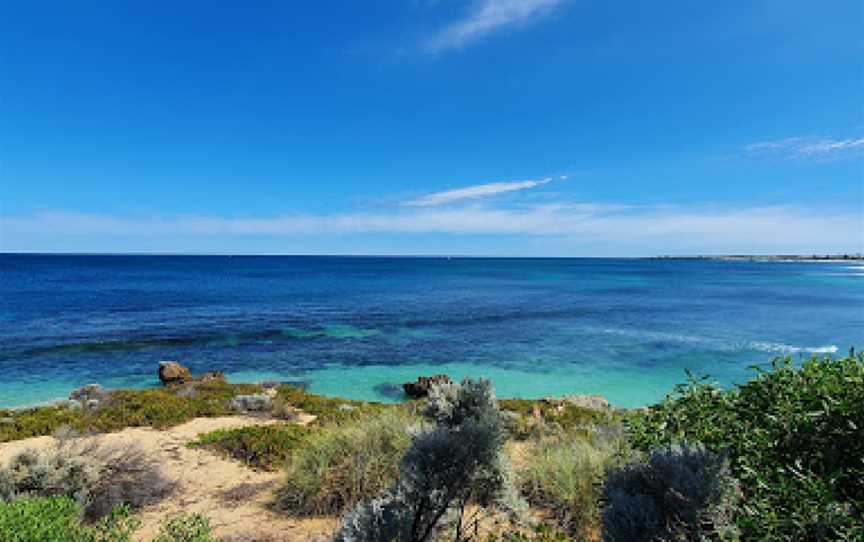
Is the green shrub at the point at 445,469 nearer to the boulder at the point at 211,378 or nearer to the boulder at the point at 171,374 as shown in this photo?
the boulder at the point at 211,378

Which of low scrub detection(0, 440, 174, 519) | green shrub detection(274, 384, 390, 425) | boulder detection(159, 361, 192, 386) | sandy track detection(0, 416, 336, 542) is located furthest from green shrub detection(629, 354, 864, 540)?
boulder detection(159, 361, 192, 386)

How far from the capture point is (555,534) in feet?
17.0

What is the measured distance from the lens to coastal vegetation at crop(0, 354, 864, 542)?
3105 mm

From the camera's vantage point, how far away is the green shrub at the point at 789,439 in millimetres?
2650

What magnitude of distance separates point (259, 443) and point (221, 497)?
1908 millimetres

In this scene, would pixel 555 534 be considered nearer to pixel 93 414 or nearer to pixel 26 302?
pixel 93 414

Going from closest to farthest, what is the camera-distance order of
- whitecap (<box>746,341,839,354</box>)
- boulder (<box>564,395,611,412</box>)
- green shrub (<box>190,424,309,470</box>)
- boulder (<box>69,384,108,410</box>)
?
green shrub (<box>190,424,309,470</box>) → boulder (<box>69,384,108,410</box>) → boulder (<box>564,395,611,412</box>) → whitecap (<box>746,341,839,354</box>)

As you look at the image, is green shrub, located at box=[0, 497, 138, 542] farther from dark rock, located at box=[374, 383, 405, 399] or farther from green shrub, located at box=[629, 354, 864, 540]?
dark rock, located at box=[374, 383, 405, 399]

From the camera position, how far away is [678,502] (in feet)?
10.7

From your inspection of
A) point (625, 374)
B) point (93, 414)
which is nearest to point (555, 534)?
point (93, 414)

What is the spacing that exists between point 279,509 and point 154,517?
176 cm

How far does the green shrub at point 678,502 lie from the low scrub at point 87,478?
618 centimetres

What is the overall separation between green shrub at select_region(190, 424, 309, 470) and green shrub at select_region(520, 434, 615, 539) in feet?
15.2

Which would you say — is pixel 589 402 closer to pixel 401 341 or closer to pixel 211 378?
pixel 401 341
